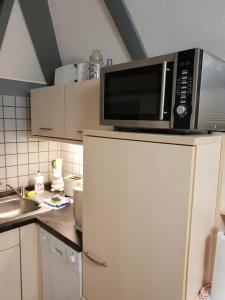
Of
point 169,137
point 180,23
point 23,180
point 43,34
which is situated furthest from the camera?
point 23,180

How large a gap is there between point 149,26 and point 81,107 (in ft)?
2.06

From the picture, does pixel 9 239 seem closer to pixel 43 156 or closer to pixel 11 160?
pixel 11 160

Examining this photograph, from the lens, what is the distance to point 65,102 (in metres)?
1.65

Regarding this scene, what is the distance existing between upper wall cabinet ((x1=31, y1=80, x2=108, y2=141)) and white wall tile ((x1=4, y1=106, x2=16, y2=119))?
0.17 m

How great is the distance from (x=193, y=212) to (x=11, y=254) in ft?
4.38

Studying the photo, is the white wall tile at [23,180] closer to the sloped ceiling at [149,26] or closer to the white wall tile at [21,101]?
the white wall tile at [21,101]

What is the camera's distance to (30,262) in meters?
1.68

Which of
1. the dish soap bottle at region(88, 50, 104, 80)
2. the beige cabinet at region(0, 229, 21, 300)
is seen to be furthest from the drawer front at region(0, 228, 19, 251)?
the dish soap bottle at region(88, 50, 104, 80)

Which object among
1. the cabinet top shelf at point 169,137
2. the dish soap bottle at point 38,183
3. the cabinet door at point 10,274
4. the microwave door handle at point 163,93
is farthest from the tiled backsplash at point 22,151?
the microwave door handle at point 163,93

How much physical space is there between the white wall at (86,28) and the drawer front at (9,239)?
1344mm

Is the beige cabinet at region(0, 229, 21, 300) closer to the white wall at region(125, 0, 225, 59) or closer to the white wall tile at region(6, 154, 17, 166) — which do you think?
the white wall tile at region(6, 154, 17, 166)

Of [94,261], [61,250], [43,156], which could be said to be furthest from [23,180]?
[94,261]

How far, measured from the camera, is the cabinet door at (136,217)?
2.72 ft

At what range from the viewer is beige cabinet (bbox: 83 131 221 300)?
820 mm
